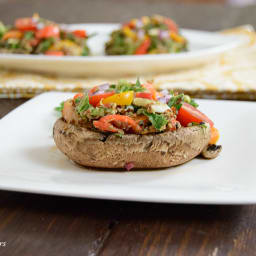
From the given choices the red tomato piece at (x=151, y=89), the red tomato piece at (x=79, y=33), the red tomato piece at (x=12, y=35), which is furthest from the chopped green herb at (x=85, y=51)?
the red tomato piece at (x=151, y=89)

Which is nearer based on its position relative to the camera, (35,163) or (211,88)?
(35,163)

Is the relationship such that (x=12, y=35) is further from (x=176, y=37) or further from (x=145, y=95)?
(x=145, y=95)

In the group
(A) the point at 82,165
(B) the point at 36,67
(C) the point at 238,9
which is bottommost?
(C) the point at 238,9

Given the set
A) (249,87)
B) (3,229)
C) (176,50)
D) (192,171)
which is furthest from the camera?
(176,50)

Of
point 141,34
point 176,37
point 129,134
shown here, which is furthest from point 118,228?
point 176,37

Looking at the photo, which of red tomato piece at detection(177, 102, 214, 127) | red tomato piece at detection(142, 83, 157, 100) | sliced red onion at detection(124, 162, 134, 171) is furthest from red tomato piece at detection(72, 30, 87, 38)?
sliced red onion at detection(124, 162, 134, 171)

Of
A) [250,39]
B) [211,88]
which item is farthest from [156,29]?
[211,88]

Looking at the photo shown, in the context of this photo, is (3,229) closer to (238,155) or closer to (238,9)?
Result: (238,155)
